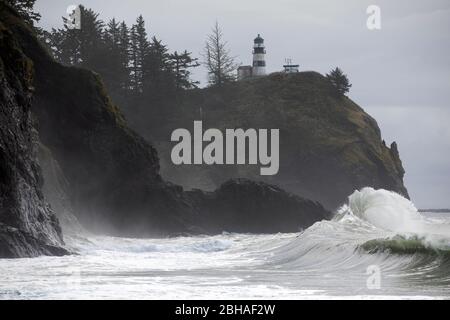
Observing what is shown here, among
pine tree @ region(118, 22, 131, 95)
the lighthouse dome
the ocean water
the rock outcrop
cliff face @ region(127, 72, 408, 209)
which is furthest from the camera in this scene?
the lighthouse dome

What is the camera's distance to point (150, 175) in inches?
1622

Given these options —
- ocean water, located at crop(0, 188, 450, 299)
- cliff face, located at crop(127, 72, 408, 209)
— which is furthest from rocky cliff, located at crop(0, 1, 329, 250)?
cliff face, located at crop(127, 72, 408, 209)

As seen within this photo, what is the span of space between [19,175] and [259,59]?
58.3m

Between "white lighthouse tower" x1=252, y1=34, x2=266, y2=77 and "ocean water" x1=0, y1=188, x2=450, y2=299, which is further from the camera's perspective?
"white lighthouse tower" x1=252, y1=34, x2=266, y2=77

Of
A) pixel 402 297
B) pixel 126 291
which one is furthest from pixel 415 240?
pixel 126 291

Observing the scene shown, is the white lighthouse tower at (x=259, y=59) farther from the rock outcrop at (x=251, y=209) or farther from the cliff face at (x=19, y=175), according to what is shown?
the cliff face at (x=19, y=175)

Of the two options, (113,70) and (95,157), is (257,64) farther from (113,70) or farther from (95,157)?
(95,157)

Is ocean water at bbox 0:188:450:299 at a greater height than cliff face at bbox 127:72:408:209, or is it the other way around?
cliff face at bbox 127:72:408:209

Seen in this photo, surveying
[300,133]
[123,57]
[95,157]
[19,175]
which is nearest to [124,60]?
[123,57]

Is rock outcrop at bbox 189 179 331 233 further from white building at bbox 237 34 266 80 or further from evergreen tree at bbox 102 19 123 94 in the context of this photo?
white building at bbox 237 34 266 80

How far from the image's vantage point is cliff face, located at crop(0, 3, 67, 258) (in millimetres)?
22984

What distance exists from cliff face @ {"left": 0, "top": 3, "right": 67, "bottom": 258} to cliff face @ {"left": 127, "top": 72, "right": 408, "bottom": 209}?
34664 mm

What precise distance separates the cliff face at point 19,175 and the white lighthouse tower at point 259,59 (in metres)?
53.4
